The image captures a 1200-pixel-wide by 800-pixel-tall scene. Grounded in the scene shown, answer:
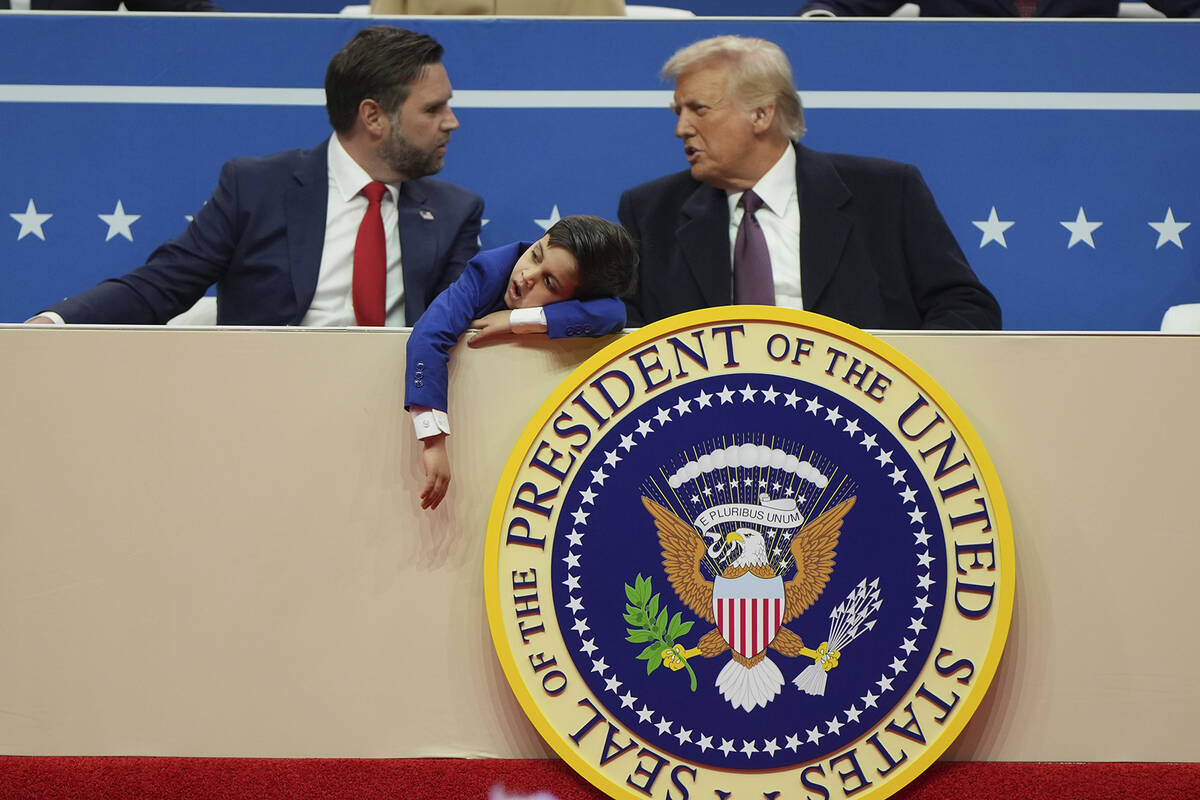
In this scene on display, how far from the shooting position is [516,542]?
1473 millimetres

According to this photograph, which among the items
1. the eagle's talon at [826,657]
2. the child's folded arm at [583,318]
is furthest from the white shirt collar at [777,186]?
the eagle's talon at [826,657]

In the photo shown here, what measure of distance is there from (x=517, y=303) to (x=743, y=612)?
1.85ft

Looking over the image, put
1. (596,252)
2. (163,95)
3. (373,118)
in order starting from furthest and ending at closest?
(163,95) → (373,118) → (596,252)

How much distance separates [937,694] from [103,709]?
1.05 meters

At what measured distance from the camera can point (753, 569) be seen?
57.6 inches

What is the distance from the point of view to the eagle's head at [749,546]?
1.46m

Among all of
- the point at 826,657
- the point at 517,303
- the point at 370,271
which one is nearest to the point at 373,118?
the point at 370,271

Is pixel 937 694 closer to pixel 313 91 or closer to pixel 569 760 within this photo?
pixel 569 760

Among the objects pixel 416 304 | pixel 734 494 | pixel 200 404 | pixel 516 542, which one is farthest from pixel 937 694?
pixel 416 304

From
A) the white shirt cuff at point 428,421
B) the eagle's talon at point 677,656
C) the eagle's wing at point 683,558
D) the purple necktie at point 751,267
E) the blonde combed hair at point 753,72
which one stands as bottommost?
the eagle's talon at point 677,656

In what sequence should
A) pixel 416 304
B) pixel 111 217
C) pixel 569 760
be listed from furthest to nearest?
pixel 111 217, pixel 416 304, pixel 569 760

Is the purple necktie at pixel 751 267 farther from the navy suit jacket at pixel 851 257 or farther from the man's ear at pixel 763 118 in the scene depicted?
the man's ear at pixel 763 118

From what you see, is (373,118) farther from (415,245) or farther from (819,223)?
(819,223)

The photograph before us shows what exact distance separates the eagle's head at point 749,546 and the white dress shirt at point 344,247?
3.18 ft
